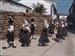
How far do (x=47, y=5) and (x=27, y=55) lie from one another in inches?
2129

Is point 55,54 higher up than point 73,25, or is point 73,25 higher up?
point 55,54

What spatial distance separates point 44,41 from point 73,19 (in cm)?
3688

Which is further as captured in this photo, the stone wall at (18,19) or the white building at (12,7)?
the white building at (12,7)

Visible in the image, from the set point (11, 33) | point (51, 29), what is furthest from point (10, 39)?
point (51, 29)

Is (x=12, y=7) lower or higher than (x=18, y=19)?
higher

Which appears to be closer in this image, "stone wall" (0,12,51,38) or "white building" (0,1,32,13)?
"stone wall" (0,12,51,38)

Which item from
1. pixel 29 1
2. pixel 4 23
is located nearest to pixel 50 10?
pixel 29 1

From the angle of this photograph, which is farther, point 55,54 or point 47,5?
point 47,5

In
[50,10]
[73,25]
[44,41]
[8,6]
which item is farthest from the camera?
[50,10]

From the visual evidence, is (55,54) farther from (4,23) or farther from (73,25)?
(73,25)

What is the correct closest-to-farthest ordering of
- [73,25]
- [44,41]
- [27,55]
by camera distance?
1. [27,55]
2. [44,41]
3. [73,25]

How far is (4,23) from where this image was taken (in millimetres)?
28500

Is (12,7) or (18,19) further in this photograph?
(12,7)

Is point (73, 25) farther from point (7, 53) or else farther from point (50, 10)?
point (7, 53)
